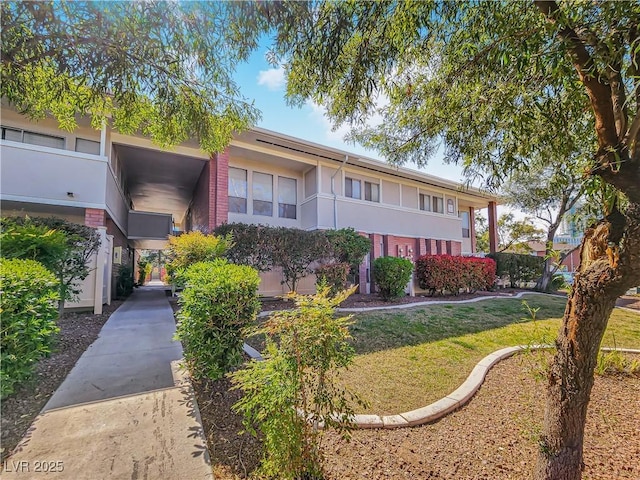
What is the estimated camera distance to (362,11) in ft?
9.70

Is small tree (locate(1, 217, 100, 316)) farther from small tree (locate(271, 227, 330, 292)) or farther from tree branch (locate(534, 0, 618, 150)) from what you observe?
tree branch (locate(534, 0, 618, 150))

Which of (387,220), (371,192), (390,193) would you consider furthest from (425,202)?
(371,192)

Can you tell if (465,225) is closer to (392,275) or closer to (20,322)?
(392,275)

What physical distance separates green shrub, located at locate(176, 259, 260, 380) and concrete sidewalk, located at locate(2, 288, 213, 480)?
1.45 feet

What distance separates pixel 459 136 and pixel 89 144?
10885 millimetres

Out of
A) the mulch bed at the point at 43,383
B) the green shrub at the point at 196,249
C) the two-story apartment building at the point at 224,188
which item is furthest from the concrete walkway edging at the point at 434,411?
the two-story apartment building at the point at 224,188

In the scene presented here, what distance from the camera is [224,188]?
1071cm

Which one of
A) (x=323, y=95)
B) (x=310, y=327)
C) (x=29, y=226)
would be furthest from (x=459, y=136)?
(x=29, y=226)

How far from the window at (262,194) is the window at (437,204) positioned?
30.5 feet

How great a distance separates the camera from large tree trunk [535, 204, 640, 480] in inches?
75.1

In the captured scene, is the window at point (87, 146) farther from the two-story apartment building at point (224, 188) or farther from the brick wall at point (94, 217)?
the brick wall at point (94, 217)

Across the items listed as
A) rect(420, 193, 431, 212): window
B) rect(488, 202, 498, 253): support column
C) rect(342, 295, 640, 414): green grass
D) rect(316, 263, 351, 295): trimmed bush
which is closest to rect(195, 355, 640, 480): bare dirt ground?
rect(342, 295, 640, 414): green grass

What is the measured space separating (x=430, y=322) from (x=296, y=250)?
14.2ft

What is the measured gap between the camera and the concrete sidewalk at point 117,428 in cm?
233
